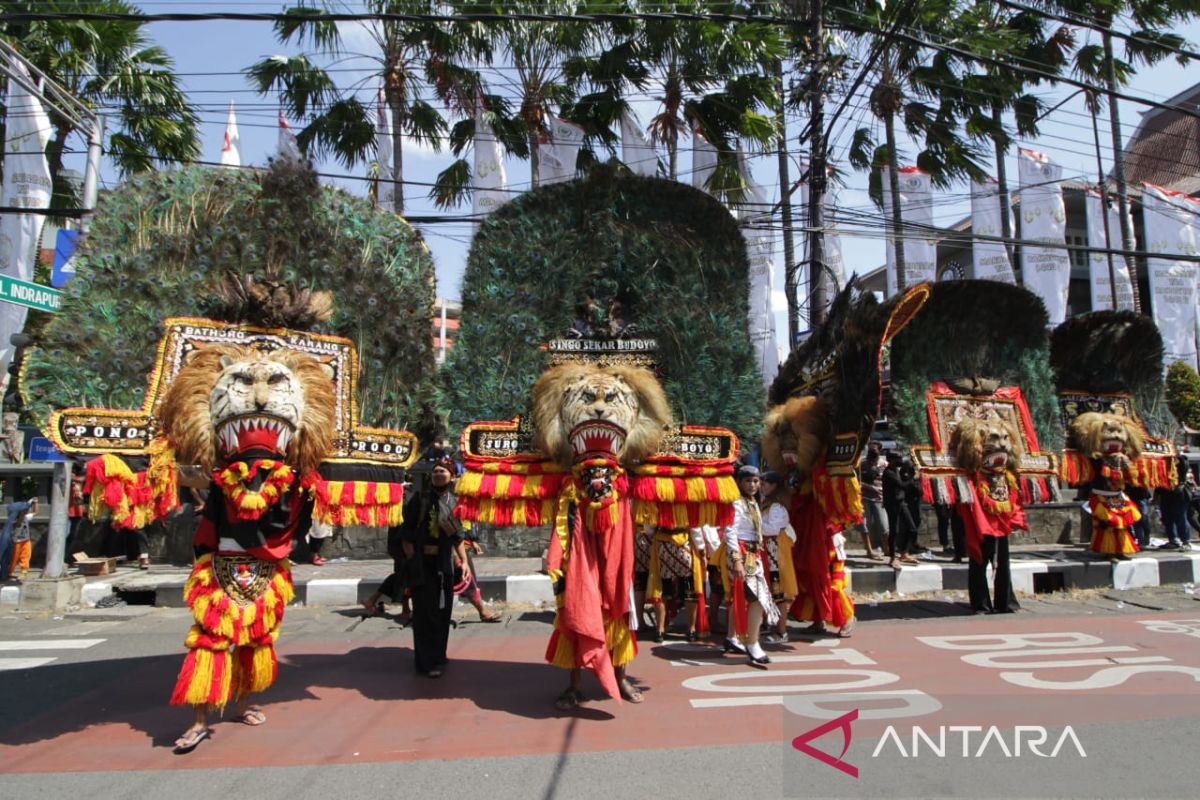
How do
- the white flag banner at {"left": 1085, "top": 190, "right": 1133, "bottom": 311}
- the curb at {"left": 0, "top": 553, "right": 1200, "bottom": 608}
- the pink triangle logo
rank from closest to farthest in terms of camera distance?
the pink triangle logo, the curb at {"left": 0, "top": 553, "right": 1200, "bottom": 608}, the white flag banner at {"left": 1085, "top": 190, "right": 1133, "bottom": 311}

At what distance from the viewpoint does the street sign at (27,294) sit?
6480mm

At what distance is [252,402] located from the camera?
12.5ft

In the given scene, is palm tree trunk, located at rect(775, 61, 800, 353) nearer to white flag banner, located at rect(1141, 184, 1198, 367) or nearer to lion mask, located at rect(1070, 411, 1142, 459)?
lion mask, located at rect(1070, 411, 1142, 459)

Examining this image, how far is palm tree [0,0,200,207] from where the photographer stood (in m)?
12.2

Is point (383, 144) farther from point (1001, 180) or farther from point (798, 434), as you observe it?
point (1001, 180)

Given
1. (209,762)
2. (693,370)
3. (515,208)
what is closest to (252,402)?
(209,762)

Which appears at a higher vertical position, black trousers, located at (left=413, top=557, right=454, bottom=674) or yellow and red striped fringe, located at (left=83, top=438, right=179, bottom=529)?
yellow and red striped fringe, located at (left=83, top=438, right=179, bottom=529)

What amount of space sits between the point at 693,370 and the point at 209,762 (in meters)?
3.44

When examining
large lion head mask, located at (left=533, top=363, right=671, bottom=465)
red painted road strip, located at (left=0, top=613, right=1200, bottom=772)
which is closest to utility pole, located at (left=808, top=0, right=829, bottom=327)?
red painted road strip, located at (left=0, top=613, right=1200, bottom=772)

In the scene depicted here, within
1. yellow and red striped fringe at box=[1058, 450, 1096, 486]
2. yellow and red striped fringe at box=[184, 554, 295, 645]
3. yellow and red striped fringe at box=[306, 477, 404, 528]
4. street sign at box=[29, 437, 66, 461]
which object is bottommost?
yellow and red striped fringe at box=[184, 554, 295, 645]

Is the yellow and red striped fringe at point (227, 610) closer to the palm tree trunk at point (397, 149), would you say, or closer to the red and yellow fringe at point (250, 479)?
the red and yellow fringe at point (250, 479)

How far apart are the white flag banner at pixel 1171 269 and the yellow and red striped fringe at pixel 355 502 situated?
15.8 meters

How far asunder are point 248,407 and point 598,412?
1.86 meters

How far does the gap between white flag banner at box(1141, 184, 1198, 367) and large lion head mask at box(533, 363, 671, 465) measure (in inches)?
567
